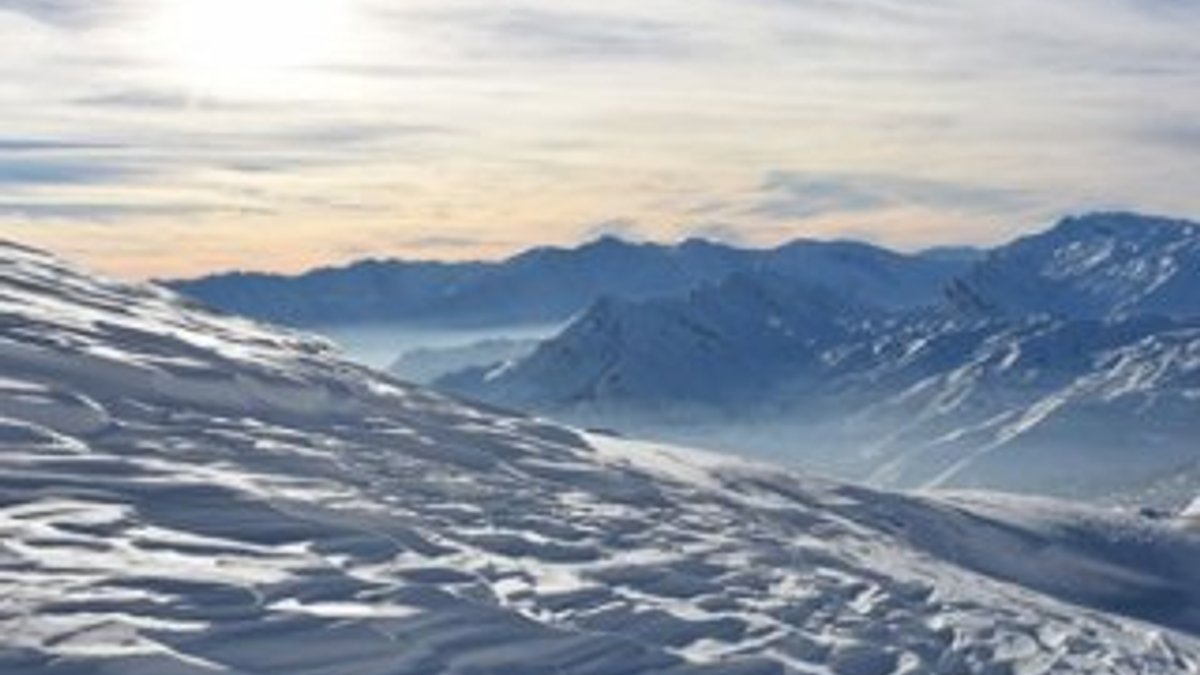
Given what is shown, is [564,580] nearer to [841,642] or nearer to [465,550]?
[465,550]

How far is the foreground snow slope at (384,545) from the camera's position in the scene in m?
85.2

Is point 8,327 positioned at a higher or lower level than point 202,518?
higher

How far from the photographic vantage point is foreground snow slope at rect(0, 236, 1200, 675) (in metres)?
85.2

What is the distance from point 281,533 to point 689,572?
86.1ft

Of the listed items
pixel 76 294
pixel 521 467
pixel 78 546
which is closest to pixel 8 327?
pixel 76 294

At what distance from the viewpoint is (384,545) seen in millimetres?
103625

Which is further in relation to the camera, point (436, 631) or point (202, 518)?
point (202, 518)

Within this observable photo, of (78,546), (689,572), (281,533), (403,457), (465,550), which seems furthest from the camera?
(403,457)

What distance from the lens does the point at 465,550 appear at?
355ft

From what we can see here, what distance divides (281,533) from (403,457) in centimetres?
3428

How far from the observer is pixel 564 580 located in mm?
104938

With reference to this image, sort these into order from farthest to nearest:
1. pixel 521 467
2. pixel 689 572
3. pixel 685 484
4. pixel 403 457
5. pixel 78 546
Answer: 1. pixel 685 484
2. pixel 521 467
3. pixel 403 457
4. pixel 689 572
5. pixel 78 546

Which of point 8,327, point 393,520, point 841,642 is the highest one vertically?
point 8,327

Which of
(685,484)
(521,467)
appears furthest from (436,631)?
(685,484)
